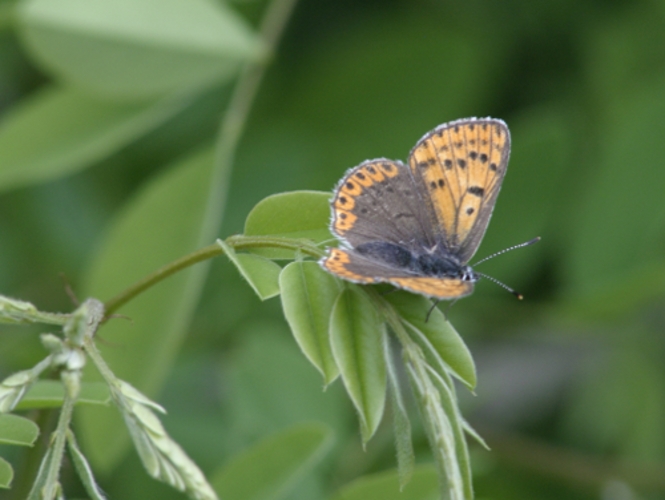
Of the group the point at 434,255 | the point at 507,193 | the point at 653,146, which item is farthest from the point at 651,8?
the point at 434,255

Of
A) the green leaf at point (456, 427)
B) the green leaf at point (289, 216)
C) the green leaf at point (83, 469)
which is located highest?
the green leaf at point (289, 216)

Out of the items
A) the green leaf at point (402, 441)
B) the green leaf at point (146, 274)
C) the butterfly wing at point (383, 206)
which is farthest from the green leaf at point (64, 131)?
the green leaf at point (402, 441)

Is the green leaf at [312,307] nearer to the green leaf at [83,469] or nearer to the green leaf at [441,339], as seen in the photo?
the green leaf at [441,339]

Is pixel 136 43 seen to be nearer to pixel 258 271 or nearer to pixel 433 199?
pixel 433 199

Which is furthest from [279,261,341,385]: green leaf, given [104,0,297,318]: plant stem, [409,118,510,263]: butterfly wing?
[409,118,510,263]: butterfly wing

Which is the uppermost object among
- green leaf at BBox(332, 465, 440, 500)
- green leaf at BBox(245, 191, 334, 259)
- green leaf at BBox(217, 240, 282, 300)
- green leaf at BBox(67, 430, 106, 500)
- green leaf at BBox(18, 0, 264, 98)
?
green leaf at BBox(18, 0, 264, 98)

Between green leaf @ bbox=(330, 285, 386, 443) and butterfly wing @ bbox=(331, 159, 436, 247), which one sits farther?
butterfly wing @ bbox=(331, 159, 436, 247)

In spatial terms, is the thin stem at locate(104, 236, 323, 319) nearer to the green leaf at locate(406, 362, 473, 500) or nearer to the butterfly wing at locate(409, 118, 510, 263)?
the green leaf at locate(406, 362, 473, 500)
